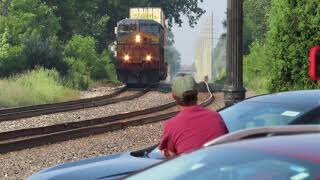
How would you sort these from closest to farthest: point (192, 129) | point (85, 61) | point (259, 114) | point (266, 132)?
point (266, 132) < point (192, 129) < point (259, 114) < point (85, 61)

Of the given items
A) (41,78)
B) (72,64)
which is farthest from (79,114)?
(72,64)

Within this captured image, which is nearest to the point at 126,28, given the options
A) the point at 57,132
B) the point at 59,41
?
the point at 59,41

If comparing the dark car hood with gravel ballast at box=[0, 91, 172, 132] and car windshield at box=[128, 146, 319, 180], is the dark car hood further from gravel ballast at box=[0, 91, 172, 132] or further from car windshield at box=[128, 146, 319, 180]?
gravel ballast at box=[0, 91, 172, 132]

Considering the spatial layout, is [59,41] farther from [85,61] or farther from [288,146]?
[288,146]

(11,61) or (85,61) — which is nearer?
(11,61)

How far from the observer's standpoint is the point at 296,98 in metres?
6.36

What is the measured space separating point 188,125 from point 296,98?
1.57 m

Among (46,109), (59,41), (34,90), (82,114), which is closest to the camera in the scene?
(82,114)

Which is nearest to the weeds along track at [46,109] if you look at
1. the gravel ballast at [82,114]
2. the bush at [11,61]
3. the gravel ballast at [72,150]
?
the gravel ballast at [82,114]

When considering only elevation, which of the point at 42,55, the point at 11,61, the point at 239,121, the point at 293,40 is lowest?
the point at 11,61

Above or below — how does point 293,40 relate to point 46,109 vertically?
above

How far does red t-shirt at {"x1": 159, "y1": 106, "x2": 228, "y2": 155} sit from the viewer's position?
514 centimetres

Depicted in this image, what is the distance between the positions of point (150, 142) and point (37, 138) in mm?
2334

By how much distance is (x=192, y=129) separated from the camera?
5.16 meters
